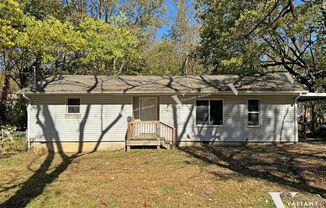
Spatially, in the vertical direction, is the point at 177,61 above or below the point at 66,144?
above

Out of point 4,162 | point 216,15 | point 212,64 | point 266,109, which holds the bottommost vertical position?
point 4,162

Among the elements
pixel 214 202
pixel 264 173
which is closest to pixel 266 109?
pixel 264 173

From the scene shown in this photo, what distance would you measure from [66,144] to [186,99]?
19.6ft

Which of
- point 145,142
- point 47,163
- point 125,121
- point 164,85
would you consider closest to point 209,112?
point 164,85

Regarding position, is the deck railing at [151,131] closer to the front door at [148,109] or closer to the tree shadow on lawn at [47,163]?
the tree shadow on lawn at [47,163]

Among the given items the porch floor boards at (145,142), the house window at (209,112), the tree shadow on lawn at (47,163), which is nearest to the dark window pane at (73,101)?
the tree shadow on lawn at (47,163)

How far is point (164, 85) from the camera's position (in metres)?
14.1

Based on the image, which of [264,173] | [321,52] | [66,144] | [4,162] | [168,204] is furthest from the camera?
[321,52]

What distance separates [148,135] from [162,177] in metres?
5.11

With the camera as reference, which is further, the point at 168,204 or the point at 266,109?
the point at 266,109

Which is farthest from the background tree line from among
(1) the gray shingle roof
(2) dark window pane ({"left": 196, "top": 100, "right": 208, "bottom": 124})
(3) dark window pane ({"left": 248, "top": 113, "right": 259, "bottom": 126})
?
(3) dark window pane ({"left": 248, "top": 113, "right": 259, "bottom": 126})

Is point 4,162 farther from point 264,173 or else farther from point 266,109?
point 266,109

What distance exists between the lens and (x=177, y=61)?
2848 centimetres

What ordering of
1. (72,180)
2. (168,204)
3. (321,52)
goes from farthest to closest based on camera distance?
1. (321,52)
2. (72,180)
3. (168,204)
